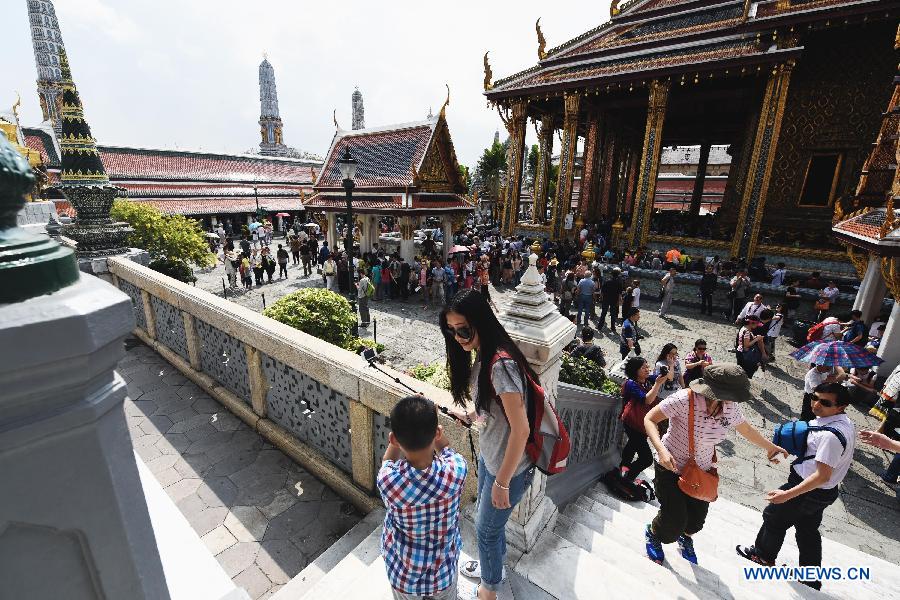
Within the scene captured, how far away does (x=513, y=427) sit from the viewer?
1.90 meters

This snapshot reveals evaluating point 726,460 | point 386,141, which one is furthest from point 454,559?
point 386,141

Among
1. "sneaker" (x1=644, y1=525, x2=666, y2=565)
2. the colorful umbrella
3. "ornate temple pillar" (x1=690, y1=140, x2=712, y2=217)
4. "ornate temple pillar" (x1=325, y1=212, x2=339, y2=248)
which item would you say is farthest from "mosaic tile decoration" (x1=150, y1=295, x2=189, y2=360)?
"ornate temple pillar" (x1=690, y1=140, x2=712, y2=217)

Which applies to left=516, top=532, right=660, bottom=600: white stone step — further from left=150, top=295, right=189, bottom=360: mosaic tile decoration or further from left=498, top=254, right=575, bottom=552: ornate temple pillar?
left=150, top=295, right=189, bottom=360: mosaic tile decoration

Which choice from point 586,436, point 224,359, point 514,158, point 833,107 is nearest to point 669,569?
point 586,436

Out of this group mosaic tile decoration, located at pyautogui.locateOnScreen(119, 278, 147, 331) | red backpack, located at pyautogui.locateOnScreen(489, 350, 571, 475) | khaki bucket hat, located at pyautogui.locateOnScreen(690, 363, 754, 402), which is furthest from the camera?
mosaic tile decoration, located at pyautogui.locateOnScreen(119, 278, 147, 331)

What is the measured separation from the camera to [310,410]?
365 centimetres

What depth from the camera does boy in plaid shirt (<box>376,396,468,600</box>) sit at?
163 centimetres

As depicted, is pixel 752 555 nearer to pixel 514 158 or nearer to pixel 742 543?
pixel 742 543

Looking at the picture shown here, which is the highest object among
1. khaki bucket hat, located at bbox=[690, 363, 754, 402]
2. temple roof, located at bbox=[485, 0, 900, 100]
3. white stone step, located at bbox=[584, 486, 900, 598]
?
temple roof, located at bbox=[485, 0, 900, 100]

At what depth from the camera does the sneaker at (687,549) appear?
317 centimetres

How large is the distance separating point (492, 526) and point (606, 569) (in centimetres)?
102

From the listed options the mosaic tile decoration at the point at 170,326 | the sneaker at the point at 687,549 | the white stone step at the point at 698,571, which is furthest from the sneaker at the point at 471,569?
the mosaic tile decoration at the point at 170,326

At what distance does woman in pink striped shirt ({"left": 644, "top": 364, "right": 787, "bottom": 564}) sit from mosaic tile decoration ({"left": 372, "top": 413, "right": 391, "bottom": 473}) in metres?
1.92

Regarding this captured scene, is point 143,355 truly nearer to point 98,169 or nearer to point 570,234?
point 98,169
